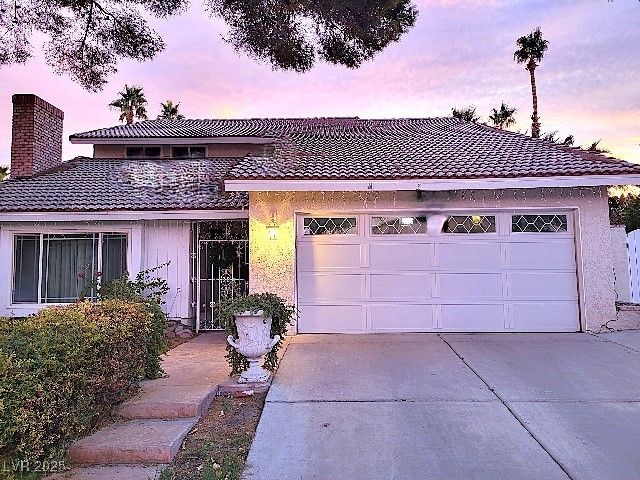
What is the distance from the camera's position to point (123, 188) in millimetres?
11641

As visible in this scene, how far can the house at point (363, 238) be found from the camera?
9.12 meters

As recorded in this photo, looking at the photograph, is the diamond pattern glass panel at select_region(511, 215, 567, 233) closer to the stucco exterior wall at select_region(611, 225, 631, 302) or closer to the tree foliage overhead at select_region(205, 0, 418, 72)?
the stucco exterior wall at select_region(611, 225, 631, 302)

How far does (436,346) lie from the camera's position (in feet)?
26.6

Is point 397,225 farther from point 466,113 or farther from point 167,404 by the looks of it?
point 466,113

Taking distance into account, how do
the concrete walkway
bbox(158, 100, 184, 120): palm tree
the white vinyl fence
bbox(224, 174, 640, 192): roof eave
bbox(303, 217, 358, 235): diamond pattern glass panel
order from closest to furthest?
the concrete walkway → bbox(224, 174, 640, 192): roof eave → bbox(303, 217, 358, 235): diamond pattern glass panel → the white vinyl fence → bbox(158, 100, 184, 120): palm tree

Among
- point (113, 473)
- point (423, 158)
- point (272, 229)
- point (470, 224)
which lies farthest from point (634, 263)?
point (113, 473)

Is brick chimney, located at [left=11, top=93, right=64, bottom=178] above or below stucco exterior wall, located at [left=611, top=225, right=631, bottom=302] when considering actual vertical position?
above

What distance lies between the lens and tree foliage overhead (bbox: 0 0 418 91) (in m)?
7.20

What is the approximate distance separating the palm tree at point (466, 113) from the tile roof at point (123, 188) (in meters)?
21.1

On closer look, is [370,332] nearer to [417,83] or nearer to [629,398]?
[629,398]

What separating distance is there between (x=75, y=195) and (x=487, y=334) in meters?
9.89

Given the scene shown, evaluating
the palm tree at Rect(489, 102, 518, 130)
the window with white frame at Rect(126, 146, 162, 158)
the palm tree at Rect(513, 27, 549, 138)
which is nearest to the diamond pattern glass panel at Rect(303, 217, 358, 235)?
the window with white frame at Rect(126, 146, 162, 158)

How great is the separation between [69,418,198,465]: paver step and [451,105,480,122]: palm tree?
2985 cm

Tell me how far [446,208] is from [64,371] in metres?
7.59
